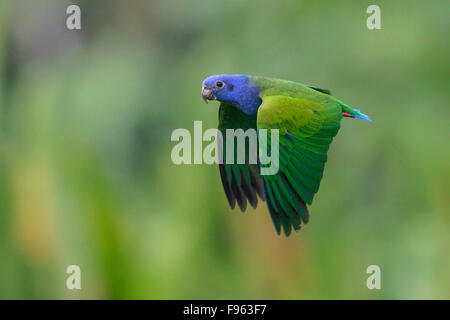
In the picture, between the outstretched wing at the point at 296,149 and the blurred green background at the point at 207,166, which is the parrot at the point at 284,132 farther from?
the blurred green background at the point at 207,166

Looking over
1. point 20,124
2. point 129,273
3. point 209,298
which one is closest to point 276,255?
point 209,298

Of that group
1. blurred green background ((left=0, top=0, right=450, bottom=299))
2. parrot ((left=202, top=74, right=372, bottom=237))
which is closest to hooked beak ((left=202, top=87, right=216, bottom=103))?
parrot ((left=202, top=74, right=372, bottom=237))

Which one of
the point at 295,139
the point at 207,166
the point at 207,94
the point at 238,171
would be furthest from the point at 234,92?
the point at 207,166

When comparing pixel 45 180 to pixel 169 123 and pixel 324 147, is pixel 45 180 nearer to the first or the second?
pixel 169 123

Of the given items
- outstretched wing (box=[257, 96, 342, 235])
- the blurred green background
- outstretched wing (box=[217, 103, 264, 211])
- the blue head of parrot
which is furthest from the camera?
the blurred green background

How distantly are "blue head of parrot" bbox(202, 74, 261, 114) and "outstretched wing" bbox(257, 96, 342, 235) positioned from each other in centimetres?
18

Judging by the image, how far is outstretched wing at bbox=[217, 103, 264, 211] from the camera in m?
3.19

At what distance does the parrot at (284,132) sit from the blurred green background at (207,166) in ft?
2.41

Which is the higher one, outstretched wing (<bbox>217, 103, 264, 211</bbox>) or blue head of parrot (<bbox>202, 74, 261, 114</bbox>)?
blue head of parrot (<bbox>202, 74, 261, 114</bbox>)

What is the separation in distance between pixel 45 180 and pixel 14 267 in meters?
0.51

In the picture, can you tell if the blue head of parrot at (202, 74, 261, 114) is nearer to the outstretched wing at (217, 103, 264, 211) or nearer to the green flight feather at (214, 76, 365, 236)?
the green flight feather at (214, 76, 365, 236)

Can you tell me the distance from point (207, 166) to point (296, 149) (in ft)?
4.45

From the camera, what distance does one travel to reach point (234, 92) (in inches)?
120

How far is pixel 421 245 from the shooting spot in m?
4.50
